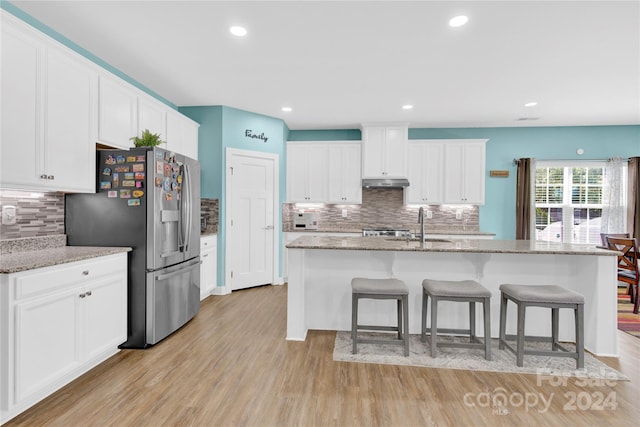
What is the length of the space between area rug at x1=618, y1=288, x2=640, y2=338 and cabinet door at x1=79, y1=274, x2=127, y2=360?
498 cm

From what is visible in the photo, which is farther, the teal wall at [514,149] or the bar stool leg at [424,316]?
the teal wall at [514,149]

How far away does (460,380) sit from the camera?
7.58ft

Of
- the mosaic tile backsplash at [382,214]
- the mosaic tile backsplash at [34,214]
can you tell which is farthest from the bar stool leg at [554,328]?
the mosaic tile backsplash at [34,214]

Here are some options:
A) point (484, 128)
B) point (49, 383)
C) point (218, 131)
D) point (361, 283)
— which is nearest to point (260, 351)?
point (361, 283)

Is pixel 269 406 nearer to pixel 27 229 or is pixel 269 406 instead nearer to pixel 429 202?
pixel 27 229

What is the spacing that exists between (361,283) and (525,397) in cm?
135

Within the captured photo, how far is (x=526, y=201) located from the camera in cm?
543

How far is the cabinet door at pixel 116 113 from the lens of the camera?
9.30 ft

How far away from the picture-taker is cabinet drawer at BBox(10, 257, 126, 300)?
1.84 meters

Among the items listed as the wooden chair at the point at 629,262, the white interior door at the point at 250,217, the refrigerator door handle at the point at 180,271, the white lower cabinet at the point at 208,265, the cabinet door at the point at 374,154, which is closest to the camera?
the refrigerator door handle at the point at 180,271

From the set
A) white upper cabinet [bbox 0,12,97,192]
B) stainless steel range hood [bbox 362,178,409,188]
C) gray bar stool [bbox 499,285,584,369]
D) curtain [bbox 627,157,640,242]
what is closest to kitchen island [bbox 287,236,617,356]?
gray bar stool [bbox 499,285,584,369]

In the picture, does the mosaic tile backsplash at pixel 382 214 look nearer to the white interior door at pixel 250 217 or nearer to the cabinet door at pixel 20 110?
the white interior door at pixel 250 217

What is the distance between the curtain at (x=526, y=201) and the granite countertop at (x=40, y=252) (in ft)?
19.3

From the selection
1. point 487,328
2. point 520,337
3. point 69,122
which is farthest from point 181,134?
point 520,337
